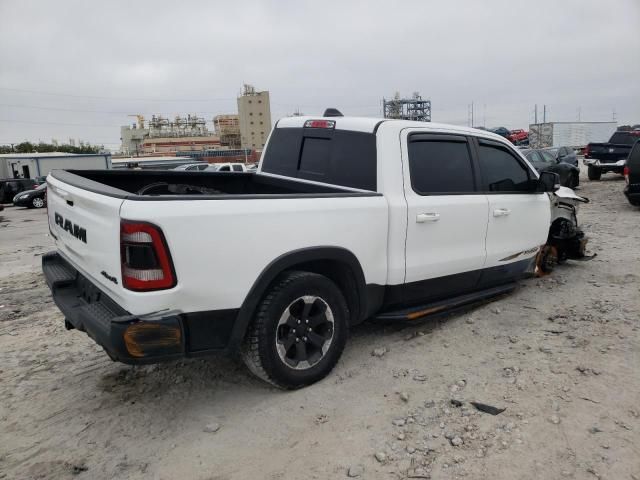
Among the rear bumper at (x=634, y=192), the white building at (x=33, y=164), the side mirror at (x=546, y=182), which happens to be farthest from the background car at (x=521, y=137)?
the side mirror at (x=546, y=182)

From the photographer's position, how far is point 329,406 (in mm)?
3125

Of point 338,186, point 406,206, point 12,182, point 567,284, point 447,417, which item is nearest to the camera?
point 447,417

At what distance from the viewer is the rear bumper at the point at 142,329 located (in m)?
2.51

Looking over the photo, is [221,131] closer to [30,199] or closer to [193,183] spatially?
[30,199]

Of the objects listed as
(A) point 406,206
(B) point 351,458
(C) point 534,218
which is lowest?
(B) point 351,458

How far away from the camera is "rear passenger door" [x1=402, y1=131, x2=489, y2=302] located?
3707 millimetres

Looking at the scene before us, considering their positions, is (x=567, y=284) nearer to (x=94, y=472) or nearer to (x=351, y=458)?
(x=351, y=458)

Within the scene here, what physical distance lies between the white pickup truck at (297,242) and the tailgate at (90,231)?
1 cm

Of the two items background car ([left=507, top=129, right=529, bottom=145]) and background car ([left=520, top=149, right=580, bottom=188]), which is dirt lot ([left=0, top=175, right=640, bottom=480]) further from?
background car ([left=507, top=129, right=529, bottom=145])

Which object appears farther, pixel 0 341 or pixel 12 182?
pixel 12 182

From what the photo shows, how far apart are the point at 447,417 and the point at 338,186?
1.94m

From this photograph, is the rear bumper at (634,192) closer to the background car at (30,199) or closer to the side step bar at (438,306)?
the side step bar at (438,306)

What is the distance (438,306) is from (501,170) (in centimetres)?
157

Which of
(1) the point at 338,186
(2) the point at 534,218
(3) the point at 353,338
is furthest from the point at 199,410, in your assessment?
(2) the point at 534,218
